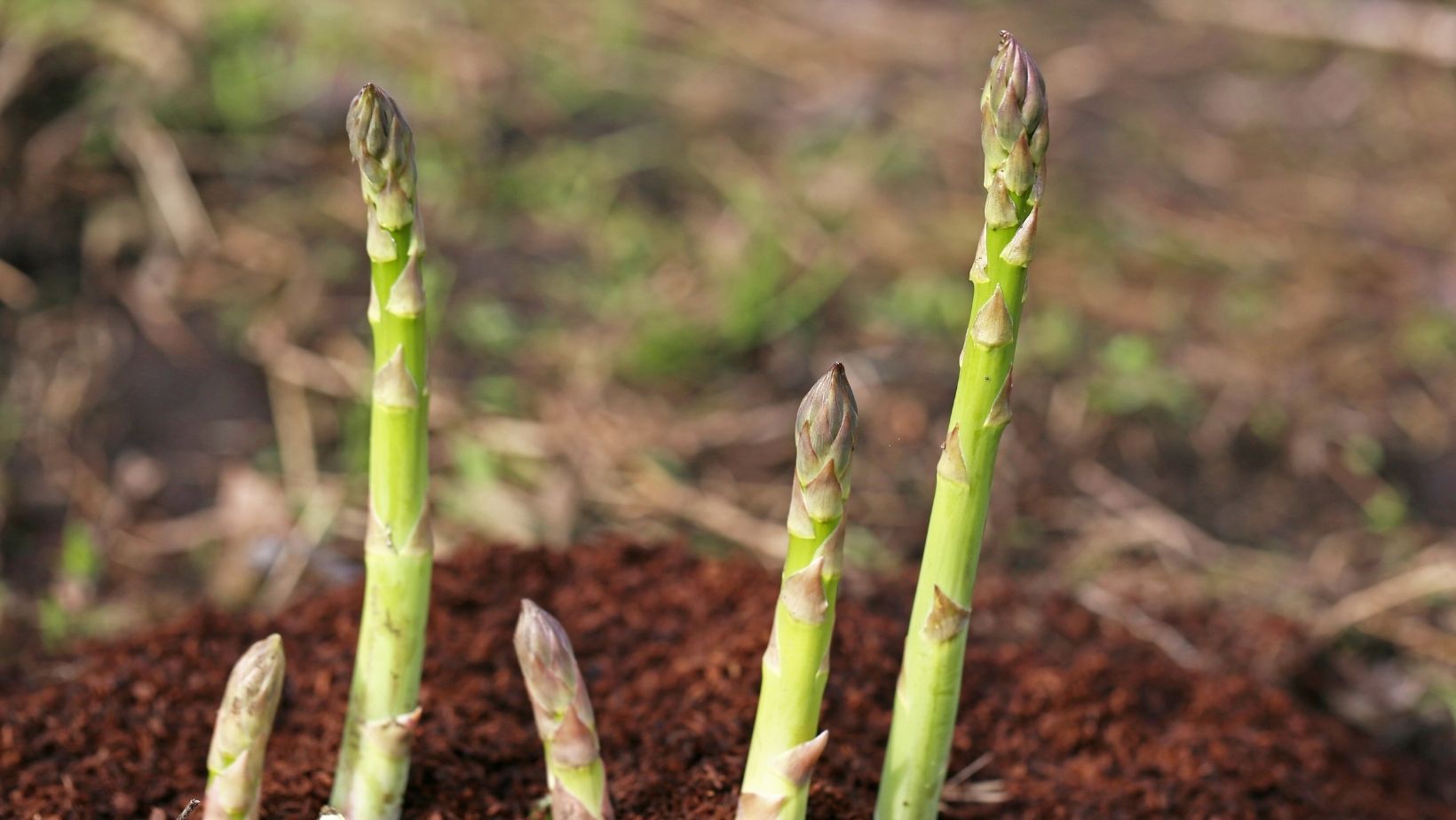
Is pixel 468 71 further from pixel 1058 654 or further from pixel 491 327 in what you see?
pixel 1058 654

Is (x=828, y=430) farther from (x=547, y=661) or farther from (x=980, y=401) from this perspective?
(x=547, y=661)

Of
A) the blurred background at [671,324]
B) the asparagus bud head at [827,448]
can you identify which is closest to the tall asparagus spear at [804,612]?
the asparagus bud head at [827,448]

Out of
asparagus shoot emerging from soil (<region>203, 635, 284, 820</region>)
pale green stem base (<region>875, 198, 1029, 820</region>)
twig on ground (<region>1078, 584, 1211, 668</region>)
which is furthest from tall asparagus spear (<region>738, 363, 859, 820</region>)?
twig on ground (<region>1078, 584, 1211, 668</region>)

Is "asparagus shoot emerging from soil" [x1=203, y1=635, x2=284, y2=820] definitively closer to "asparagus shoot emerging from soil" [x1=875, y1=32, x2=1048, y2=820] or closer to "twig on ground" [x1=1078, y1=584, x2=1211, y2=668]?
"asparagus shoot emerging from soil" [x1=875, y1=32, x2=1048, y2=820]

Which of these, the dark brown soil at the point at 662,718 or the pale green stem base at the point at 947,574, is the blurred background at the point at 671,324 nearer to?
the dark brown soil at the point at 662,718

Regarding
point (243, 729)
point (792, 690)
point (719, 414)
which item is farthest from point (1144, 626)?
point (243, 729)

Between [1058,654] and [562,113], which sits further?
[562,113]

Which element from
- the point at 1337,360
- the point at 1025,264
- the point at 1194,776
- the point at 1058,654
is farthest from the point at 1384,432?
the point at 1025,264
